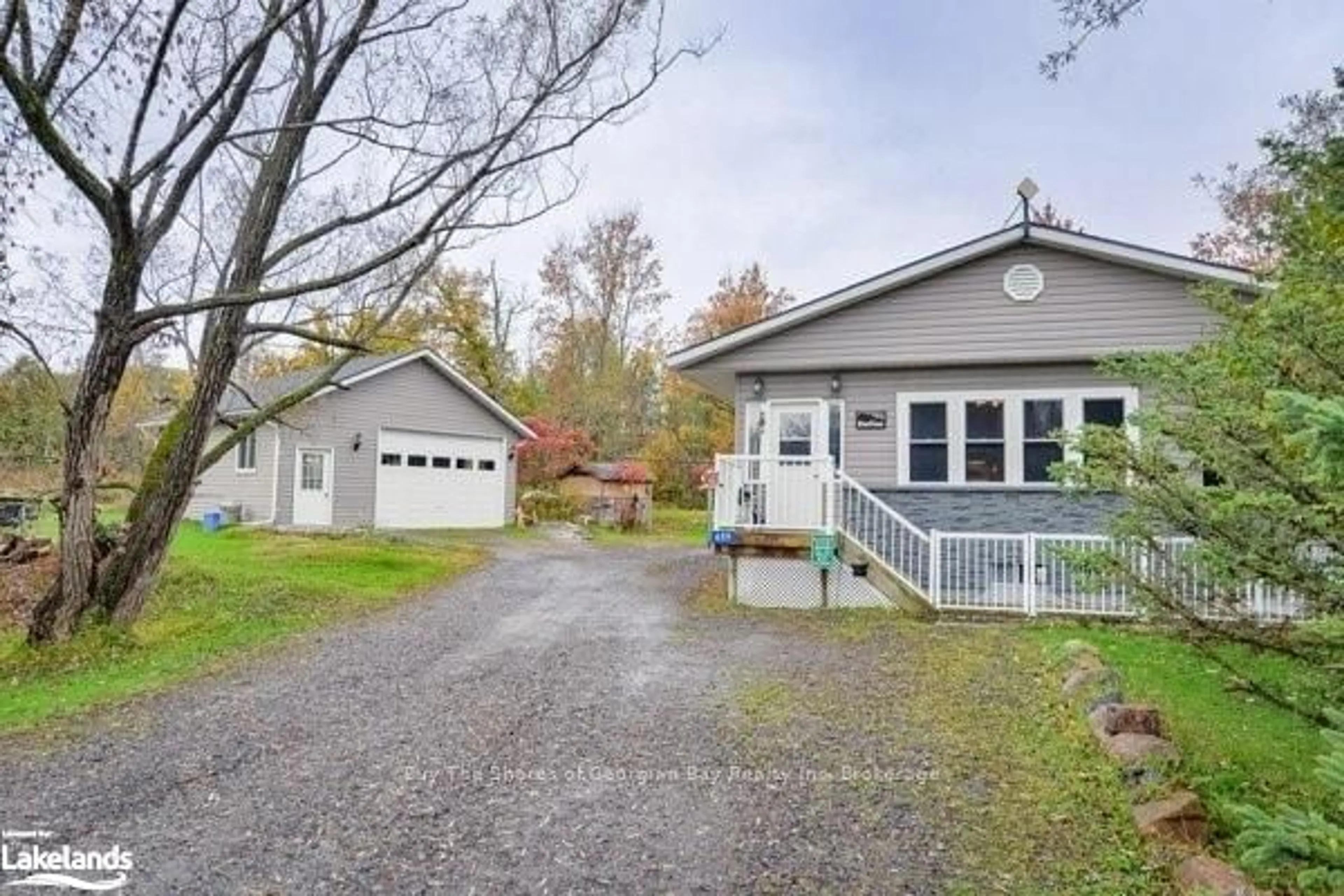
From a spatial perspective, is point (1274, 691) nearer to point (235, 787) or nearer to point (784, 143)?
point (235, 787)

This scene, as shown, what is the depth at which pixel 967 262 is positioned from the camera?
11070 mm

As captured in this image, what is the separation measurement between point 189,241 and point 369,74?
4044 millimetres

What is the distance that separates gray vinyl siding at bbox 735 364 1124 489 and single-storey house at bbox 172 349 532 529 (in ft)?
39.8

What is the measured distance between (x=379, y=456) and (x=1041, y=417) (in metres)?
15.7

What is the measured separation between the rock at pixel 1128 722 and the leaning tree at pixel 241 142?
277 inches

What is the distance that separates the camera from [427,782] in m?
4.48

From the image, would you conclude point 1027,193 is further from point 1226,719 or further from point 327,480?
point 327,480

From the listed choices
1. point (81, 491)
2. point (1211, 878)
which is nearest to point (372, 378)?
point (81, 491)

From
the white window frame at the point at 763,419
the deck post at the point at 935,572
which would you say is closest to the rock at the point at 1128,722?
the deck post at the point at 935,572

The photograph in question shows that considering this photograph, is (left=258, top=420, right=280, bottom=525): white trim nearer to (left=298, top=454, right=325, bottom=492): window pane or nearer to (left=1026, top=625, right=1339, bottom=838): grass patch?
(left=298, top=454, right=325, bottom=492): window pane

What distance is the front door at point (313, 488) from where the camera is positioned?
19938 millimetres

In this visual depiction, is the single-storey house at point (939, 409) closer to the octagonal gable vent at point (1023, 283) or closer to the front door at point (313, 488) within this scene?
the octagonal gable vent at point (1023, 283)

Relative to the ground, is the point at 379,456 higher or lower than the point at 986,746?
higher

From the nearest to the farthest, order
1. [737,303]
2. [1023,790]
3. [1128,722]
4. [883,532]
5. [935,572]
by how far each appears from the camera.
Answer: [1023,790] → [1128,722] → [935,572] → [883,532] → [737,303]
